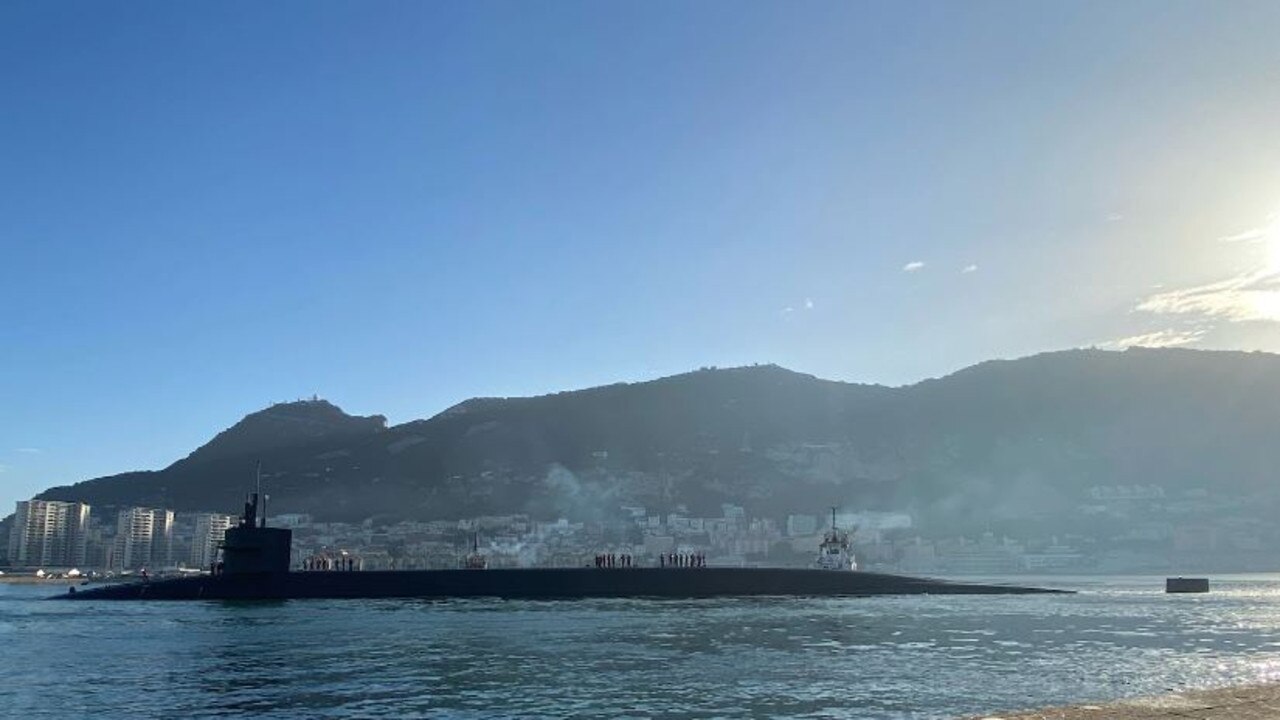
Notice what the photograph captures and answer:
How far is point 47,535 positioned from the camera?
183375 millimetres

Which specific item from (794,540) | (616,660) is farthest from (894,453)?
(616,660)

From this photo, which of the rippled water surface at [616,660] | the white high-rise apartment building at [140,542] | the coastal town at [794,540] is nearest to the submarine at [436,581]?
the rippled water surface at [616,660]

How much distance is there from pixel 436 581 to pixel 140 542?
449 ft

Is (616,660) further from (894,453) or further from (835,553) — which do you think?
(894,453)

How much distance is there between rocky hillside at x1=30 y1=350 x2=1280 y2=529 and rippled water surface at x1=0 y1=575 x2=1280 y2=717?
120 m

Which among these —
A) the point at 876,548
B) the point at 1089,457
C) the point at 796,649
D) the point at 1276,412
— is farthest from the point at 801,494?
the point at 796,649

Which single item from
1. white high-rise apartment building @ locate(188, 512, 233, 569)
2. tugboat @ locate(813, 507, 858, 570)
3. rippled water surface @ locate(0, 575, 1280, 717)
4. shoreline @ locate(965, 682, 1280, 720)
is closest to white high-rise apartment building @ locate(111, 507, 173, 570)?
white high-rise apartment building @ locate(188, 512, 233, 569)

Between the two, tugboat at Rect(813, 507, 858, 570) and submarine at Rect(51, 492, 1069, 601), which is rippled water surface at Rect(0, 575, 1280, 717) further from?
tugboat at Rect(813, 507, 858, 570)

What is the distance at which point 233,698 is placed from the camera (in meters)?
25.7

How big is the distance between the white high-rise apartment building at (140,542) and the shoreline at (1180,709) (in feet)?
640

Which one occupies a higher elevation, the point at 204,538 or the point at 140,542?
the point at 204,538

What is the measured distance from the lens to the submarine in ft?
217

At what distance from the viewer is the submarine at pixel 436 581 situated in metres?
66.0

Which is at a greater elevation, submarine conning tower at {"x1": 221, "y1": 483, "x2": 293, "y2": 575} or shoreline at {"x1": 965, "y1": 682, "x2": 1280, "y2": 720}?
shoreline at {"x1": 965, "y1": 682, "x2": 1280, "y2": 720}
